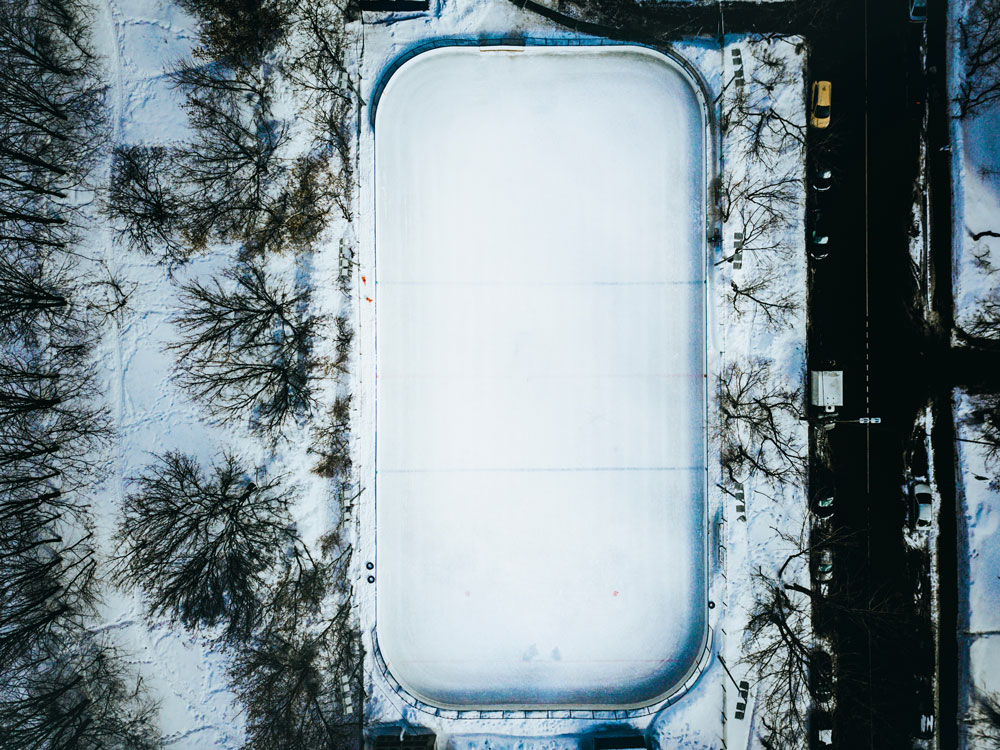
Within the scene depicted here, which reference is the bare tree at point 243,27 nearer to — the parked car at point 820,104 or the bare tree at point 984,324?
the parked car at point 820,104

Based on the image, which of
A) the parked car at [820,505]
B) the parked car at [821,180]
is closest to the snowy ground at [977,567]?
the parked car at [820,505]

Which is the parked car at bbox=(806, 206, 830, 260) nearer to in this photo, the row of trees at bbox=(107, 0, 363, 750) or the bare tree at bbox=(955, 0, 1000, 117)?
the bare tree at bbox=(955, 0, 1000, 117)

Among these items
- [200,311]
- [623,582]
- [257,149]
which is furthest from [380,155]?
[623,582]

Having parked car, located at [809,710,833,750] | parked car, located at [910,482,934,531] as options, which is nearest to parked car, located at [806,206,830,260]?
parked car, located at [910,482,934,531]

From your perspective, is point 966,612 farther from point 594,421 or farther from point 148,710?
point 148,710

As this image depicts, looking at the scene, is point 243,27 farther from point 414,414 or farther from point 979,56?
point 979,56

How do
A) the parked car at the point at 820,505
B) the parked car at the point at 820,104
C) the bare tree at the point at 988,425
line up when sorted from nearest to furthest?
the parked car at the point at 820,104 → the bare tree at the point at 988,425 → the parked car at the point at 820,505

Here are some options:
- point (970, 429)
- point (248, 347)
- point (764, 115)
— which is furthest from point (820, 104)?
point (248, 347)
